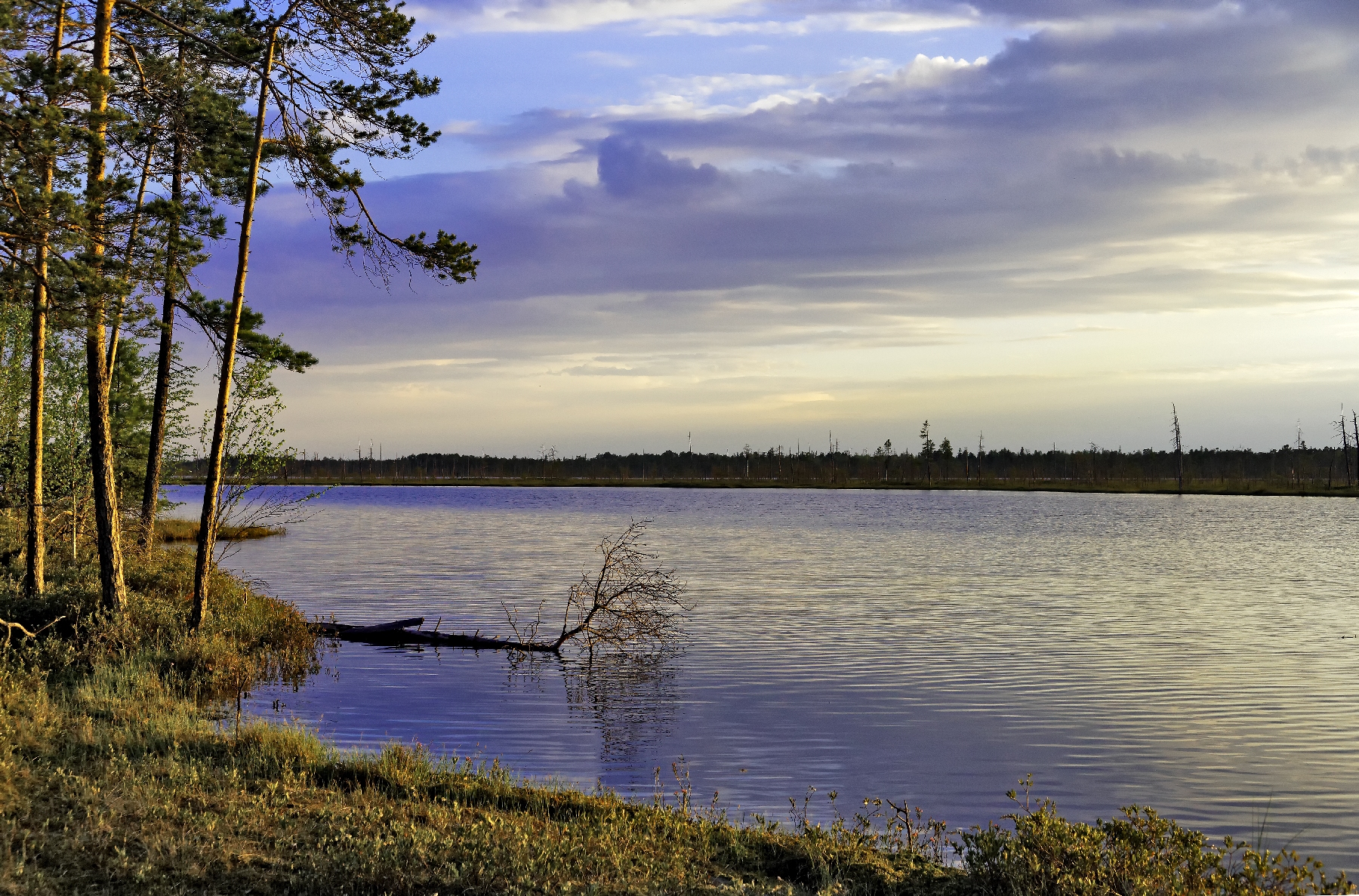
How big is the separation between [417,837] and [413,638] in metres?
17.7

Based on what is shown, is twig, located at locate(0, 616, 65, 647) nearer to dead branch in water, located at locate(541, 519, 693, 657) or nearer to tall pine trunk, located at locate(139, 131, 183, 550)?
tall pine trunk, located at locate(139, 131, 183, 550)

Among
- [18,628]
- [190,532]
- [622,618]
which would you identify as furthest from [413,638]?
[190,532]

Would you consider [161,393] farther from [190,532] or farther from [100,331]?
[190,532]

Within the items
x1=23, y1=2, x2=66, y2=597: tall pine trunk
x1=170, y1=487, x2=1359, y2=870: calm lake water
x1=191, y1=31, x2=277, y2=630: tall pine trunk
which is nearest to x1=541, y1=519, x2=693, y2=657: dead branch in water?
x1=170, y1=487, x2=1359, y2=870: calm lake water

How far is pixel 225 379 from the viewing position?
21359 mm

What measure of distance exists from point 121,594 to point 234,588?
7329 millimetres

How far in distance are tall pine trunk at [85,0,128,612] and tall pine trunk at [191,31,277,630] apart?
1561mm

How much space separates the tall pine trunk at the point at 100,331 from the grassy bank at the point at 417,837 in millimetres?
6415

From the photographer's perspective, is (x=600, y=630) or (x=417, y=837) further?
(x=600, y=630)

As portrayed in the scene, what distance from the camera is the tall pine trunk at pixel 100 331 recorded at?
16.9 m

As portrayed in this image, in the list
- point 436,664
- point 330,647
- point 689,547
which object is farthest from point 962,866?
Answer: point 689,547

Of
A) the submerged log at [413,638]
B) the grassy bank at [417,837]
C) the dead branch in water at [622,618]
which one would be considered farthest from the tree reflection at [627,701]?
the grassy bank at [417,837]

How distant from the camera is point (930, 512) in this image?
101 m

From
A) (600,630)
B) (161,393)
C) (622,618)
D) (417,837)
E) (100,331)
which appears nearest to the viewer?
(417,837)
